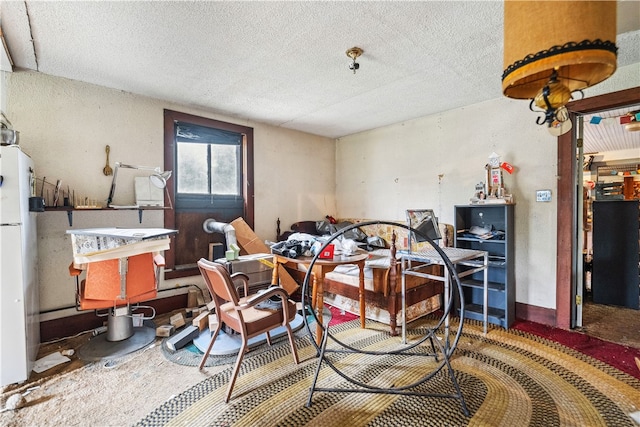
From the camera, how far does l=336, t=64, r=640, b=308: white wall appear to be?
302 centimetres

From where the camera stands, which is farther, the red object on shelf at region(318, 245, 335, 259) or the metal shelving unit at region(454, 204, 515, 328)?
the metal shelving unit at region(454, 204, 515, 328)

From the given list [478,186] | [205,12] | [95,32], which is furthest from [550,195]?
[95,32]

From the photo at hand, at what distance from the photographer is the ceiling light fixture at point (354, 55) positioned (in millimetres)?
2293

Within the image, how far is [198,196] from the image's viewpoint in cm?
379

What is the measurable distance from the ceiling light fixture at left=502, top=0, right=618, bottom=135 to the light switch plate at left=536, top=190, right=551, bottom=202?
221 cm

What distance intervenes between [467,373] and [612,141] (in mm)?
6108

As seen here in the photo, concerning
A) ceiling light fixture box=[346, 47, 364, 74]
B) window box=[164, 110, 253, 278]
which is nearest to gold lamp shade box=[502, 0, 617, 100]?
ceiling light fixture box=[346, 47, 364, 74]

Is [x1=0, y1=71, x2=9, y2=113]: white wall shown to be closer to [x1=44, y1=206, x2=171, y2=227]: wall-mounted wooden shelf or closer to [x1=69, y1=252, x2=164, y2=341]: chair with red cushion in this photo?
[x1=44, y1=206, x2=171, y2=227]: wall-mounted wooden shelf

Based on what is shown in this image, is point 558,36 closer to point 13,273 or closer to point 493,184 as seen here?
point 493,184

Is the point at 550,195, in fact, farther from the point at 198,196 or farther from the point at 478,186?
the point at 198,196

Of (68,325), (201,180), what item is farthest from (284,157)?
(68,325)

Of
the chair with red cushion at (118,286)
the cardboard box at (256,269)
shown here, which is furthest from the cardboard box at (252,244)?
the chair with red cushion at (118,286)

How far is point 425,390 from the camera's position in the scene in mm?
1939

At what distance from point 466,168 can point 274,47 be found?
2.65 metres
